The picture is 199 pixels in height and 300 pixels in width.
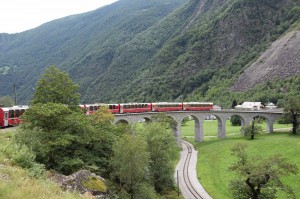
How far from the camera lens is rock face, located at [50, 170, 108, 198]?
22144 millimetres

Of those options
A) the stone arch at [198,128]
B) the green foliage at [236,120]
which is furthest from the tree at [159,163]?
the green foliage at [236,120]

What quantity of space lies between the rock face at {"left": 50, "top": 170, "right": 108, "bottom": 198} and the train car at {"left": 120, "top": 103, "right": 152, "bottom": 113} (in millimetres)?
44390

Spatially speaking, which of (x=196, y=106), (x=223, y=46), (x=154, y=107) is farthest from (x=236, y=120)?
(x=223, y=46)

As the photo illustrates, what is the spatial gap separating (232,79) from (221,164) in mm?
101828

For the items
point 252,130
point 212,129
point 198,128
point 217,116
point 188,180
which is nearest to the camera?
point 188,180

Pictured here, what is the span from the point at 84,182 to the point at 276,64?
5059 inches

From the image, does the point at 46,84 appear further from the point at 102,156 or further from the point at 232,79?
the point at 232,79

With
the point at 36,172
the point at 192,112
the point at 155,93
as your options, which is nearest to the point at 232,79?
the point at 155,93

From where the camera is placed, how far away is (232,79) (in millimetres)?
156375

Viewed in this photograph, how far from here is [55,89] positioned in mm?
40281

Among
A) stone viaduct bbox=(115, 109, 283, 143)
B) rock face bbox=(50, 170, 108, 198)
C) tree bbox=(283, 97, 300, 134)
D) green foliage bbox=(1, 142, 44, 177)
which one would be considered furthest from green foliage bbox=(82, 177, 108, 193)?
tree bbox=(283, 97, 300, 134)

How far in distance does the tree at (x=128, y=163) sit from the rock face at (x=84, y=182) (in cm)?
710

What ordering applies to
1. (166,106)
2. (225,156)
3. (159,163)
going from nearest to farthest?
1. (159,163)
2. (225,156)
3. (166,106)

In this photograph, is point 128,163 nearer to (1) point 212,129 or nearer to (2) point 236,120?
(1) point 212,129
